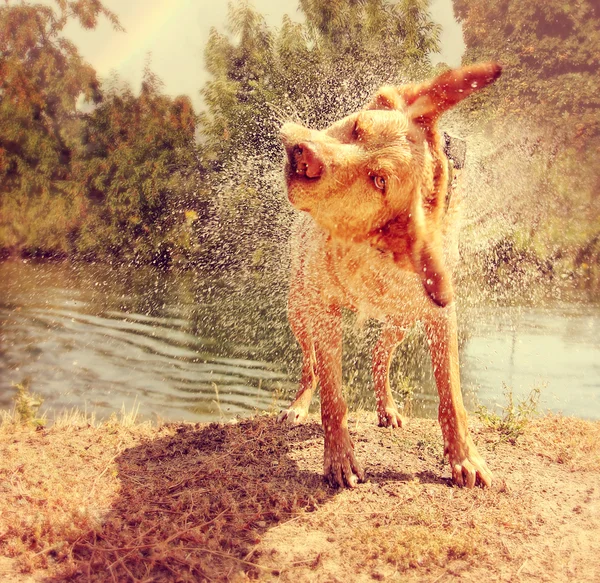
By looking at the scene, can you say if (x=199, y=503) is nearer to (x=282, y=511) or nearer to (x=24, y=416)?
(x=282, y=511)

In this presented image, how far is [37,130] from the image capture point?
705 inches

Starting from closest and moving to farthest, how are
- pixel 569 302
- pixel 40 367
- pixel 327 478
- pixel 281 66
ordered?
pixel 327 478 < pixel 40 367 < pixel 569 302 < pixel 281 66

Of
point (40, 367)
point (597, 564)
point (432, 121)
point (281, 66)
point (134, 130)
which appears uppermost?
point (281, 66)

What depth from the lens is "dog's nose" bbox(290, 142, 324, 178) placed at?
9.78 feet

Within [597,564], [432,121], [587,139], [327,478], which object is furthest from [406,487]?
[587,139]

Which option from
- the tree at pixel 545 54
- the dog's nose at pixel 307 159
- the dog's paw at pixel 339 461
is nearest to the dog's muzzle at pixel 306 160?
the dog's nose at pixel 307 159

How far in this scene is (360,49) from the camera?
48.9ft

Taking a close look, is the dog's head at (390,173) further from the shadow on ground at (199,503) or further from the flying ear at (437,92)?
the shadow on ground at (199,503)

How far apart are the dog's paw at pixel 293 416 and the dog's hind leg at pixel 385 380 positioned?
2.18 ft

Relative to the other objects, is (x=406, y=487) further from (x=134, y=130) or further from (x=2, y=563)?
(x=134, y=130)

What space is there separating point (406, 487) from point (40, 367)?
7321 millimetres

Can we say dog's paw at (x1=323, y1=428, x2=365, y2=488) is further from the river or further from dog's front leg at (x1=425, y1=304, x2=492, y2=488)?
the river

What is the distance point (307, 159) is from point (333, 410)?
5.24ft

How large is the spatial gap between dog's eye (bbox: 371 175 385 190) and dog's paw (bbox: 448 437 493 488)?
1804mm
